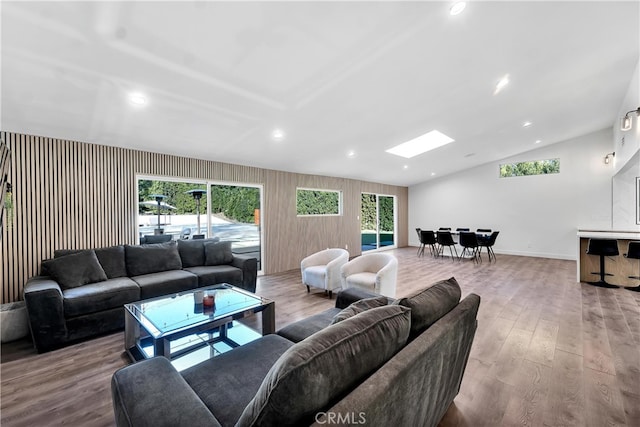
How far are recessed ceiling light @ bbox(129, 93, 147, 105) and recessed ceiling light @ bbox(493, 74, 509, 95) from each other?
4.36 meters

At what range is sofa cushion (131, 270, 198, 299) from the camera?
322 cm

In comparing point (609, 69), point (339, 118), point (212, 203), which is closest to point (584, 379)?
point (339, 118)

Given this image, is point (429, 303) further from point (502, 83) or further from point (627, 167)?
point (627, 167)

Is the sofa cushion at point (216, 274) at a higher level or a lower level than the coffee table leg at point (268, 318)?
higher

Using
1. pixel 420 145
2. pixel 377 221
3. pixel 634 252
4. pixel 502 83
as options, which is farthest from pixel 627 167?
pixel 377 221

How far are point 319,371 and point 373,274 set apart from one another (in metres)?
3.05

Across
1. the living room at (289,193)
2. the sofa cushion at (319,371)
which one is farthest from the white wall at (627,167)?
the sofa cushion at (319,371)

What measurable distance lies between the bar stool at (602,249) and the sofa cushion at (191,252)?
6.68 m

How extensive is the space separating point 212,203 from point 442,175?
25.8 ft

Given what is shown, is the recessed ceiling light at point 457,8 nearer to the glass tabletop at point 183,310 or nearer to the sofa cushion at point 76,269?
the glass tabletop at point 183,310

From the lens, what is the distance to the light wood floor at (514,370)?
1.79 metres

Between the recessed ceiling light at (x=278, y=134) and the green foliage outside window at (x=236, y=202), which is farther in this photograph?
the green foliage outside window at (x=236, y=202)

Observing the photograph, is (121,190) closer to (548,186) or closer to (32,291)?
(32,291)

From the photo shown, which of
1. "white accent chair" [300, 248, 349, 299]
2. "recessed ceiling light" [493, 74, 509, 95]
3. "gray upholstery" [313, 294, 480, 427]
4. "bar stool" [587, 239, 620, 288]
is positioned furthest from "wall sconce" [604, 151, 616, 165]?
"gray upholstery" [313, 294, 480, 427]
